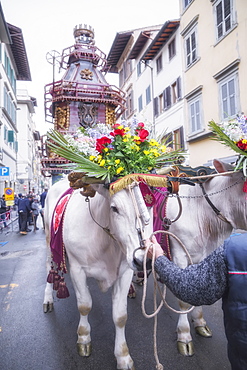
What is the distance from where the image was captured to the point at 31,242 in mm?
9227

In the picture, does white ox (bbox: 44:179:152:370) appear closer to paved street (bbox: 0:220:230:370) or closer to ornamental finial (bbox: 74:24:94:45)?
paved street (bbox: 0:220:230:370)

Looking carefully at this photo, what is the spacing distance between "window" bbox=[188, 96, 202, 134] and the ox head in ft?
38.5

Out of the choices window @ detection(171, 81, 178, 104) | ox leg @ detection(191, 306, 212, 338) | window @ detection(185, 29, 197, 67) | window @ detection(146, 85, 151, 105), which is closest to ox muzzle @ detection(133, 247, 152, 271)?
ox leg @ detection(191, 306, 212, 338)

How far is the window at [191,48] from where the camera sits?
13398 mm

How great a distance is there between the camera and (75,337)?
10.3 ft

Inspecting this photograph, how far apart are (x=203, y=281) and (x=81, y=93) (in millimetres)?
14162

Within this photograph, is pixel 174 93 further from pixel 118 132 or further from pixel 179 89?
pixel 118 132

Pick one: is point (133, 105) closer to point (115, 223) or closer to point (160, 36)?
point (160, 36)

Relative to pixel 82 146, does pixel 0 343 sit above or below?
below

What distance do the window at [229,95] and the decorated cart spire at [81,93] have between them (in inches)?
225

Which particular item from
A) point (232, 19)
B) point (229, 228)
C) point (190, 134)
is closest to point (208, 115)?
point (190, 134)

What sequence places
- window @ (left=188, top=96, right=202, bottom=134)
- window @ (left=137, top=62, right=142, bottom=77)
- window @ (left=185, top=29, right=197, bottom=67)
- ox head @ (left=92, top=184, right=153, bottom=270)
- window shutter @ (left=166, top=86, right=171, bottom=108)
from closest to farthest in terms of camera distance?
ox head @ (left=92, top=184, right=153, bottom=270), window @ (left=188, top=96, right=202, bottom=134), window @ (left=185, top=29, right=197, bottom=67), window shutter @ (left=166, top=86, right=171, bottom=108), window @ (left=137, top=62, right=142, bottom=77)

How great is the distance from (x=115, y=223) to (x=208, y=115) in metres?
11.7

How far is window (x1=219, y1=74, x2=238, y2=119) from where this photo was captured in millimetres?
10586
